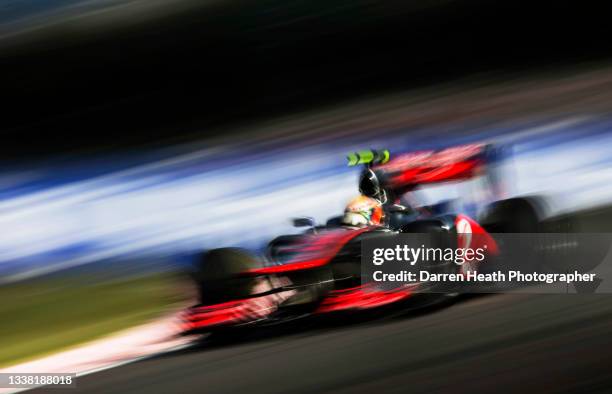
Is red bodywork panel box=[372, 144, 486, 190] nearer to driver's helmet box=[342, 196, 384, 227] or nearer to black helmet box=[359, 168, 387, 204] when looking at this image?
black helmet box=[359, 168, 387, 204]

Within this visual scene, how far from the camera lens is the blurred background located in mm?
8133

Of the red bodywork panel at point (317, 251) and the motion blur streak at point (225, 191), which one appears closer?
the red bodywork panel at point (317, 251)

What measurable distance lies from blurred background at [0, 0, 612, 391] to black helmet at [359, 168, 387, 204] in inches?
78.2

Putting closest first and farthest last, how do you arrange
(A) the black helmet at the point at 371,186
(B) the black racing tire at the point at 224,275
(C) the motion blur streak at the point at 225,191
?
(B) the black racing tire at the point at 224,275
(A) the black helmet at the point at 371,186
(C) the motion blur streak at the point at 225,191

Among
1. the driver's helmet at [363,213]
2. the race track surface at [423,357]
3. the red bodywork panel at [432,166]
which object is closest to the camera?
the race track surface at [423,357]

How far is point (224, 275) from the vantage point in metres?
5.12

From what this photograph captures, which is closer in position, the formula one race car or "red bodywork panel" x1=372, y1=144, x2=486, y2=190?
the formula one race car

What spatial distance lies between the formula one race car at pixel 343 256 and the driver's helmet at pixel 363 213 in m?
0.06

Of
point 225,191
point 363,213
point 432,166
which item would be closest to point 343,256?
point 363,213

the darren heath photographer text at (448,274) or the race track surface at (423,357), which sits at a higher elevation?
the darren heath photographer text at (448,274)

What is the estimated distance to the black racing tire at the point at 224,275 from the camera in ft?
16.4

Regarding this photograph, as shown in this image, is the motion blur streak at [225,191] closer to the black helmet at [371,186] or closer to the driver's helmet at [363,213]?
the black helmet at [371,186]

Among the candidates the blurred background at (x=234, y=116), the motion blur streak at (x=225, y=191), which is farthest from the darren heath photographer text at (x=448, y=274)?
the motion blur streak at (x=225, y=191)


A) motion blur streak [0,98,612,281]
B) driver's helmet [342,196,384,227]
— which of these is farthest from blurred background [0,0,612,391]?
driver's helmet [342,196,384,227]
